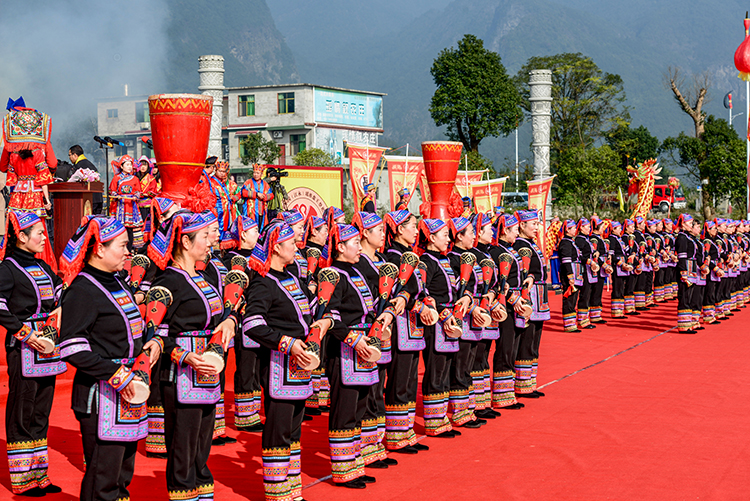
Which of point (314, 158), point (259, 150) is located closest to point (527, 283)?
point (314, 158)

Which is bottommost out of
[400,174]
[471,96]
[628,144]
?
[400,174]

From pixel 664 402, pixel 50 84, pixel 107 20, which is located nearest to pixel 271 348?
pixel 664 402

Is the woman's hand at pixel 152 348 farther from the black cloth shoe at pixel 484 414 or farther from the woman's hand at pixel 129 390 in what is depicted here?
the black cloth shoe at pixel 484 414

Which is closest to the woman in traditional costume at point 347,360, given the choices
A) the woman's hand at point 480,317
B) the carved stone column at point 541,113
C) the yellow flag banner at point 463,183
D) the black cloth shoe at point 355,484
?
the black cloth shoe at point 355,484

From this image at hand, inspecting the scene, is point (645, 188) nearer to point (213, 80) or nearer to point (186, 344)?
point (213, 80)

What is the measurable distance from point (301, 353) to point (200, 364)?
69 cm

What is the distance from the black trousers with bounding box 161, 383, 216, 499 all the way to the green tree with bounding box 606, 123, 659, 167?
4293 cm

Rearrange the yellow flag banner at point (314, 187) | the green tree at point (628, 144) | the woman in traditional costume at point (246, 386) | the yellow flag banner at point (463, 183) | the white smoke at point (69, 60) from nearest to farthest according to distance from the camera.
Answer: the woman in traditional costume at point (246, 386), the yellow flag banner at point (314, 187), the yellow flag banner at point (463, 183), the green tree at point (628, 144), the white smoke at point (69, 60)

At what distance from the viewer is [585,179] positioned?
3150 centimetres

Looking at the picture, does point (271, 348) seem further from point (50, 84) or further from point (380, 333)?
point (50, 84)

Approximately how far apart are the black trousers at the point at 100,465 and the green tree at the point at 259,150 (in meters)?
44.6

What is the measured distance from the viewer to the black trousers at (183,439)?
463 centimetres

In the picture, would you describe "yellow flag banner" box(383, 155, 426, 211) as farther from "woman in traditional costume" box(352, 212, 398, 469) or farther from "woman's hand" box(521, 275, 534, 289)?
"woman in traditional costume" box(352, 212, 398, 469)

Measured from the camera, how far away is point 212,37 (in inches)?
5625
